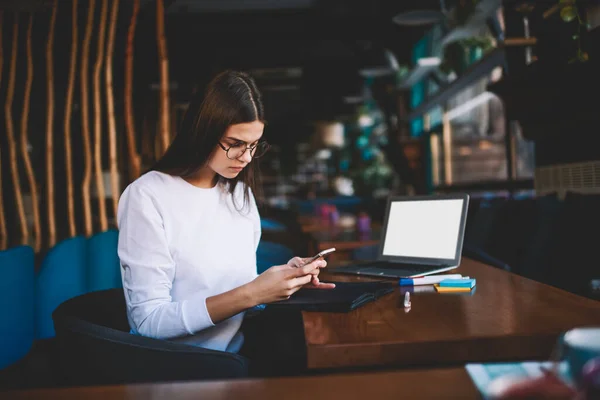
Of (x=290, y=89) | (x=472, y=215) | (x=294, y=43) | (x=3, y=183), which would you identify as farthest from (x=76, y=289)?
(x=290, y=89)

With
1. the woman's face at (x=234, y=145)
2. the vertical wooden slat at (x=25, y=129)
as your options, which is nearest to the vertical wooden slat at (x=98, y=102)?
the vertical wooden slat at (x=25, y=129)

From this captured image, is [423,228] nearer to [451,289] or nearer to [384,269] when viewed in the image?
[384,269]

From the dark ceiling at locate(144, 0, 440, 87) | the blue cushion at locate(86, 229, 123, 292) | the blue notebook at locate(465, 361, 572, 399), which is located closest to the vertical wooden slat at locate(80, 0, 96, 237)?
the blue cushion at locate(86, 229, 123, 292)

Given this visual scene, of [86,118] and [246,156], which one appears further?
[86,118]

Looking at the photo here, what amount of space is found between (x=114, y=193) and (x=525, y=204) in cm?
288

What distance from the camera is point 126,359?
1271 mm

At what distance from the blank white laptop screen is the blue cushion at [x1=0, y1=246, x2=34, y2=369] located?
1.51m

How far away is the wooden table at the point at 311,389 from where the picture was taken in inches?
30.0

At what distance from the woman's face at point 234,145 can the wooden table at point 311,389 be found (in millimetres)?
1011

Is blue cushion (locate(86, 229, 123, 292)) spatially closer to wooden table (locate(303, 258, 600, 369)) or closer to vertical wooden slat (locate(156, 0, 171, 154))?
vertical wooden slat (locate(156, 0, 171, 154))

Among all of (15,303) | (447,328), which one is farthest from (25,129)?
(447,328)

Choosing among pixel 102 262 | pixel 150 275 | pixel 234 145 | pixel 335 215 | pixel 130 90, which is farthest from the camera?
Result: pixel 335 215

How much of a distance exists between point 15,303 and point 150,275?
811mm

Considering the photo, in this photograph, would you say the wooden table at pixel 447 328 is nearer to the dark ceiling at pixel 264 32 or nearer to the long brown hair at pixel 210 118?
the long brown hair at pixel 210 118
